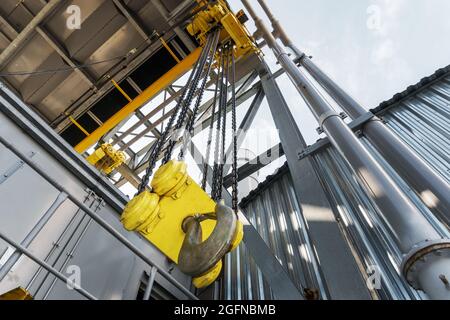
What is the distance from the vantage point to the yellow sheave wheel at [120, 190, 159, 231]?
148 centimetres

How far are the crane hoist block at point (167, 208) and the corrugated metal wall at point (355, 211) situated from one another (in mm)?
1171

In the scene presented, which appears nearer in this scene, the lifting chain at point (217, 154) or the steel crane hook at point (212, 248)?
the steel crane hook at point (212, 248)

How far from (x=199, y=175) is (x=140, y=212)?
394 cm

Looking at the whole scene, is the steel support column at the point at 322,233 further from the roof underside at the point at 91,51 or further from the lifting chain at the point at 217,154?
the roof underside at the point at 91,51

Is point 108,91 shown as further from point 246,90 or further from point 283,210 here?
point 283,210

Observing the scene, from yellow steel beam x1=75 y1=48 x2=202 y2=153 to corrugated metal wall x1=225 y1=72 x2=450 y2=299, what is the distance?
8.83ft

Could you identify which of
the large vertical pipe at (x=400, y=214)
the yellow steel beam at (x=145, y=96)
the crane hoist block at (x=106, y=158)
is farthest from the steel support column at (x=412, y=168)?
the crane hoist block at (x=106, y=158)

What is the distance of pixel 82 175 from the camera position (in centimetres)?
348

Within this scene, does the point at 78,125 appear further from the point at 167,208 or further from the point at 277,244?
the point at 167,208

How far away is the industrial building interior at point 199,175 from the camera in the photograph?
1555mm

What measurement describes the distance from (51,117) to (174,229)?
5.93m

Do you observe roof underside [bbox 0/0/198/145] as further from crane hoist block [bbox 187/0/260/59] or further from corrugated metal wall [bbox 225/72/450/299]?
corrugated metal wall [bbox 225/72/450/299]
